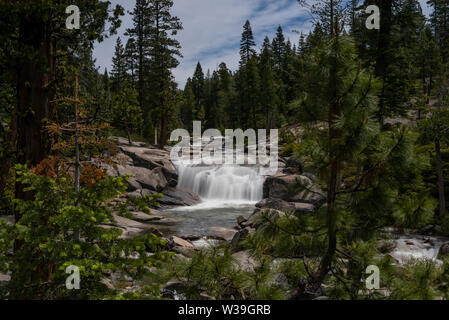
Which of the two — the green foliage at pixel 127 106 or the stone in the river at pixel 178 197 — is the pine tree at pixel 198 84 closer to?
the green foliage at pixel 127 106

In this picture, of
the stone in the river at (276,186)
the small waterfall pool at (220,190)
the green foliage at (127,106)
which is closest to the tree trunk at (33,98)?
the small waterfall pool at (220,190)

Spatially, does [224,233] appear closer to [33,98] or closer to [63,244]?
[33,98]

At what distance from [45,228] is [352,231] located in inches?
142

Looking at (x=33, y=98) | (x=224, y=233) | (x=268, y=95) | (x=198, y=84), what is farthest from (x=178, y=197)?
(x=198, y=84)

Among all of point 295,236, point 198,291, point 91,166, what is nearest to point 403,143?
point 295,236

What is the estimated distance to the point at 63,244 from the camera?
3365 mm

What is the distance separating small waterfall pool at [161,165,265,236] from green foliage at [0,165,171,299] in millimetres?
14337

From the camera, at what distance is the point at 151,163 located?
2578 cm

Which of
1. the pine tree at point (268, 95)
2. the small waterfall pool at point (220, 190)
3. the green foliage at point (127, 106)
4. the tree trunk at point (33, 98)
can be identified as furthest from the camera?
the pine tree at point (268, 95)

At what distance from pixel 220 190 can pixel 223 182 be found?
0.80 meters

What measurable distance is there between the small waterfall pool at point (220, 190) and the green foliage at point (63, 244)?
14337mm

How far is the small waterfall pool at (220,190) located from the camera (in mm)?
19484

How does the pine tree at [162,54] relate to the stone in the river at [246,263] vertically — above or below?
above
